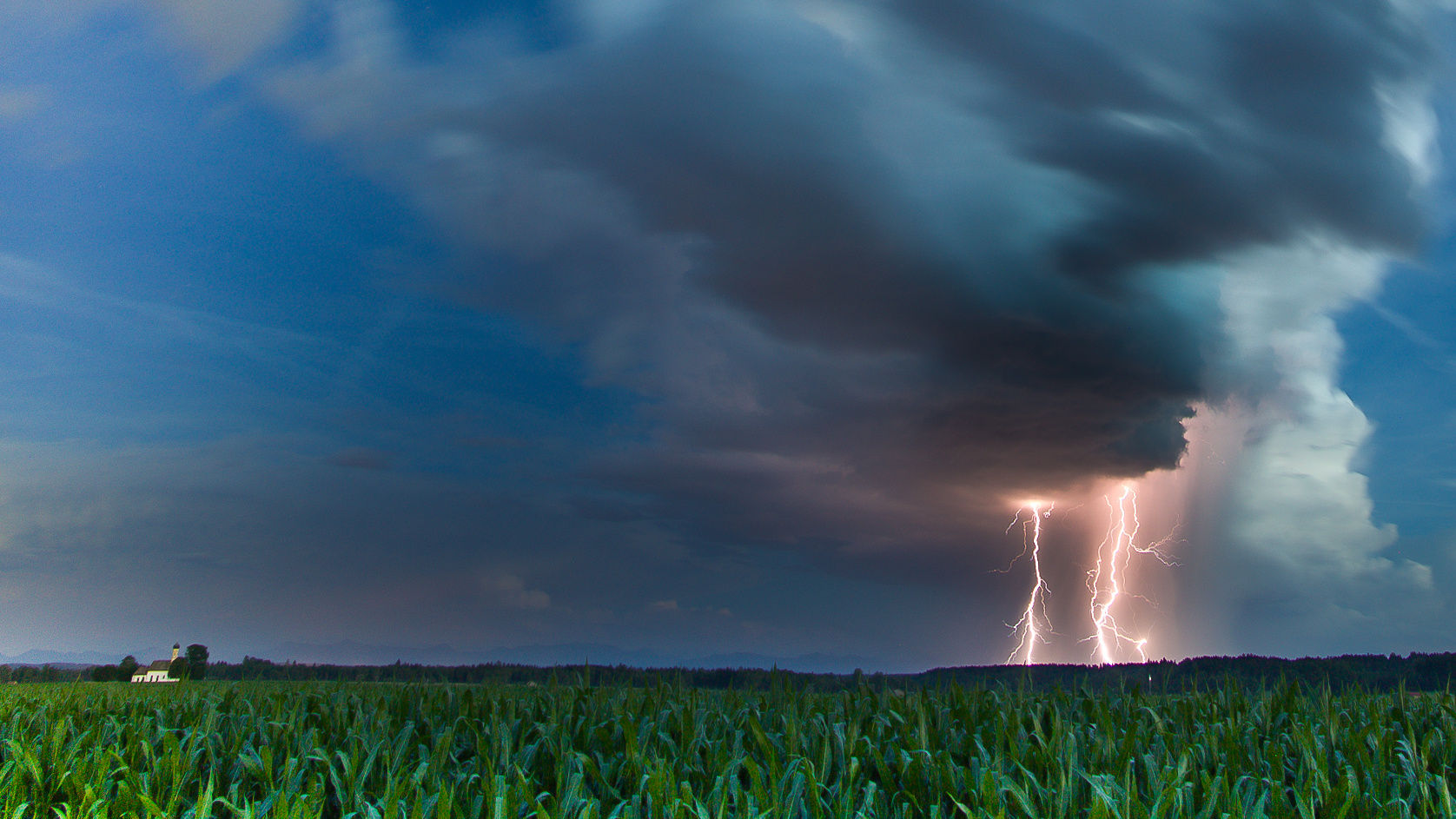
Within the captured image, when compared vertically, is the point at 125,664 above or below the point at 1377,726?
below

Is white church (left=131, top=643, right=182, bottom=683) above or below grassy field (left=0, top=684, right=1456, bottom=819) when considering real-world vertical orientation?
below

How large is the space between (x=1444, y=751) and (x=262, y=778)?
8.00m

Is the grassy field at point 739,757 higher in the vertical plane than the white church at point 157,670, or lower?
higher

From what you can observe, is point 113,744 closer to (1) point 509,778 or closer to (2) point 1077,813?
(1) point 509,778

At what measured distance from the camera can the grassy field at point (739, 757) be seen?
4.09 m

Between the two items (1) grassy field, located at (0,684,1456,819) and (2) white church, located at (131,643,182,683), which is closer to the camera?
(1) grassy field, located at (0,684,1456,819)

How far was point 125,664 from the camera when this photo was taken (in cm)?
4778

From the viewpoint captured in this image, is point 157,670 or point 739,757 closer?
point 739,757

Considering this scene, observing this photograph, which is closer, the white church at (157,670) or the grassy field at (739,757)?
the grassy field at (739,757)

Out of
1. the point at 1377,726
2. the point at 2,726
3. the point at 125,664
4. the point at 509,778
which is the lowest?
the point at 125,664

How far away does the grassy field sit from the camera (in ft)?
13.4

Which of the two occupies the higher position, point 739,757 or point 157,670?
point 739,757

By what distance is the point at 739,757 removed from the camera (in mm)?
4602

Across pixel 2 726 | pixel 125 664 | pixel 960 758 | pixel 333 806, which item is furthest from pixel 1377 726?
pixel 125 664
